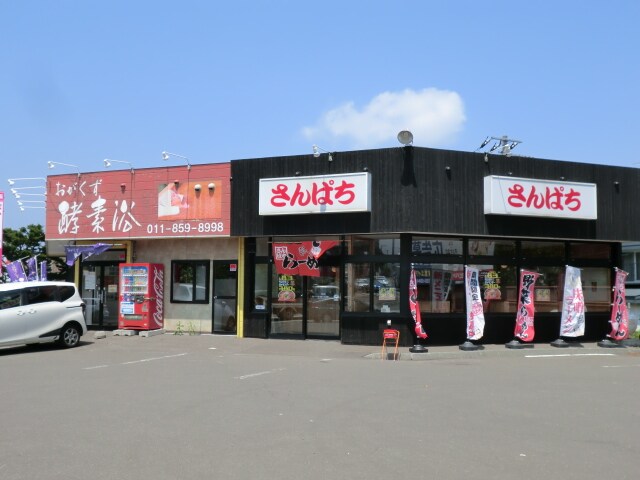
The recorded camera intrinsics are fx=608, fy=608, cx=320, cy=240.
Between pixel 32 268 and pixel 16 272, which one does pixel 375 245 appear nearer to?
pixel 32 268

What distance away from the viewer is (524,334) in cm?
1662

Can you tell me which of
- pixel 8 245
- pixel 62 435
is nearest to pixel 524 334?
pixel 62 435

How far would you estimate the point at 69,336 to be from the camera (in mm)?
16672

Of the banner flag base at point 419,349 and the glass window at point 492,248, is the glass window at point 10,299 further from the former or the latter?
the glass window at point 492,248

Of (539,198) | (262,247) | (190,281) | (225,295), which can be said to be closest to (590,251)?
(539,198)

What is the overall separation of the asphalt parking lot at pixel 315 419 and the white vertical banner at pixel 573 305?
2724mm

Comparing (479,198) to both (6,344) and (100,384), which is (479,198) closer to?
(100,384)

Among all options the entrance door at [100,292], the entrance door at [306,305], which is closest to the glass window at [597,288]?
the entrance door at [306,305]

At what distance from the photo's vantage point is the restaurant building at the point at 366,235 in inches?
650

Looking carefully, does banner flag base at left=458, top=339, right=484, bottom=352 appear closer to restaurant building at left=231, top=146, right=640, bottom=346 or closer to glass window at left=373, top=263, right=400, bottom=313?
restaurant building at left=231, top=146, right=640, bottom=346

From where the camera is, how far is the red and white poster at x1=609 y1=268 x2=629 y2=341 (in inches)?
688

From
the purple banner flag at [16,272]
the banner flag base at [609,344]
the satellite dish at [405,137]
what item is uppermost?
the satellite dish at [405,137]

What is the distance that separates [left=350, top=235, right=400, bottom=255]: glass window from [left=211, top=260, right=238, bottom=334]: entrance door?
4.10 metres

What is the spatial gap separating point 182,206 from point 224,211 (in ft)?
4.94
